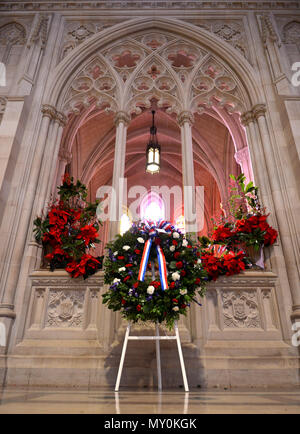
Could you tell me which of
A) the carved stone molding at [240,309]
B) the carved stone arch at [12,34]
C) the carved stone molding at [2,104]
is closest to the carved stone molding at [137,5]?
the carved stone arch at [12,34]

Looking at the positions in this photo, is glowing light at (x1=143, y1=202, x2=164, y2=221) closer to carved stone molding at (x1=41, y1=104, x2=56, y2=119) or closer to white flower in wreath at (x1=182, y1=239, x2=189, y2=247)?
carved stone molding at (x1=41, y1=104, x2=56, y2=119)

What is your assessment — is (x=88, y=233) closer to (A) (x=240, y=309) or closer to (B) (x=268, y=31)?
(A) (x=240, y=309)

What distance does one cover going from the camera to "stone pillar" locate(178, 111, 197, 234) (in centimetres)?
410

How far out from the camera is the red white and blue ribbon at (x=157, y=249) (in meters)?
2.58

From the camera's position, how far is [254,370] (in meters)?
3.10

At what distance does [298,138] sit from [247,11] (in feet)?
12.3

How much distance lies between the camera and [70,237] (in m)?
3.74

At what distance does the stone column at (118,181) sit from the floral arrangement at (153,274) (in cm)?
118

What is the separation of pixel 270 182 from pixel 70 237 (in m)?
3.09

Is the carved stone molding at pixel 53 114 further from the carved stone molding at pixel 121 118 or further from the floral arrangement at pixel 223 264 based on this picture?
the floral arrangement at pixel 223 264

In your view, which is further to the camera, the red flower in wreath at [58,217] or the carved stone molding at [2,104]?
the carved stone molding at [2,104]

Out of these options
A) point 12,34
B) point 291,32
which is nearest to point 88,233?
point 12,34

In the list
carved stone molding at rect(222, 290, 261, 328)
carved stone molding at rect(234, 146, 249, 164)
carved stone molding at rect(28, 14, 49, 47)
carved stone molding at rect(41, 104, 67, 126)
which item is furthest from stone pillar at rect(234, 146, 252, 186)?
carved stone molding at rect(28, 14, 49, 47)
